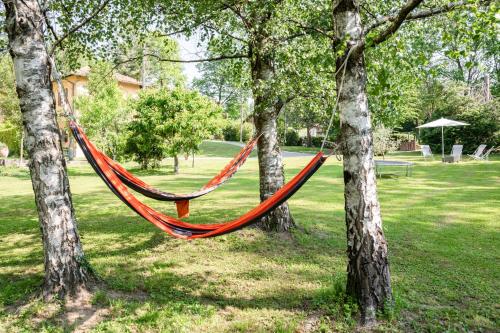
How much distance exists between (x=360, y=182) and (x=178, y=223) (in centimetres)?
177

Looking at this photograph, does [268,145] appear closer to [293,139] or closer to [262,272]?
[262,272]

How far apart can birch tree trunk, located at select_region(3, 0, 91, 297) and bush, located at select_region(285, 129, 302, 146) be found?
28354mm

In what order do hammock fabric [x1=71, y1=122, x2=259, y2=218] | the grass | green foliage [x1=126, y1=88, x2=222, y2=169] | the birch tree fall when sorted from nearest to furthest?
1. the birch tree
2. hammock fabric [x1=71, y1=122, x2=259, y2=218]
3. green foliage [x1=126, y1=88, x2=222, y2=169]
4. the grass

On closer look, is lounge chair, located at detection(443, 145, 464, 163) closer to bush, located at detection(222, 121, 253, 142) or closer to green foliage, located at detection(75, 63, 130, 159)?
green foliage, located at detection(75, 63, 130, 159)

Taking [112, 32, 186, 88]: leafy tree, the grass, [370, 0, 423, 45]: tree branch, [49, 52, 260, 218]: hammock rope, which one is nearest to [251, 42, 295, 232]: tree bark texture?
[49, 52, 260, 218]: hammock rope

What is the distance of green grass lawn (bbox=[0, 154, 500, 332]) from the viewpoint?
275cm

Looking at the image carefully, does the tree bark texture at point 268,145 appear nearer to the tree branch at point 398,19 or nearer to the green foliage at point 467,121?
the tree branch at point 398,19

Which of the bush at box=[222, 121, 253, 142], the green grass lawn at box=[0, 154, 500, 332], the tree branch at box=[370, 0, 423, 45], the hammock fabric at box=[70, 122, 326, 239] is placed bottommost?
the green grass lawn at box=[0, 154, 500, 332]

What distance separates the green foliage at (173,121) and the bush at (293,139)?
1726 centimetres

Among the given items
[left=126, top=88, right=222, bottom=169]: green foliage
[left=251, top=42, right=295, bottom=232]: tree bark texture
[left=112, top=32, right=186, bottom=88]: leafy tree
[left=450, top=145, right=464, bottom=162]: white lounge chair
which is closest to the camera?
[left=251, top=42, right=295, bottom=232]: tree bark texture

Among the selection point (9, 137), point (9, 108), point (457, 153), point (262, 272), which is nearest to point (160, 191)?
point (262, 272)

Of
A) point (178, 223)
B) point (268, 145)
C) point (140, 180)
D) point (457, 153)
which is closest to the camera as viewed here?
point (178, 223)

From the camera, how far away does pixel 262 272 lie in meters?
3.74

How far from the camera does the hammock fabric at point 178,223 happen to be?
2.88 metres
